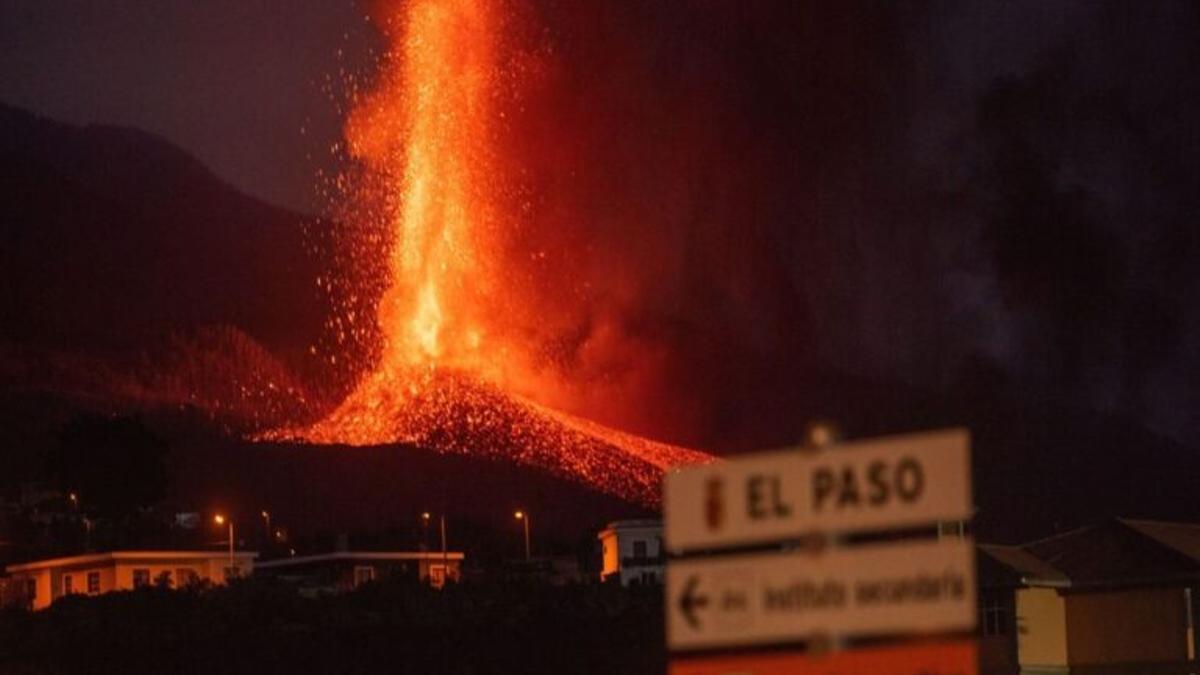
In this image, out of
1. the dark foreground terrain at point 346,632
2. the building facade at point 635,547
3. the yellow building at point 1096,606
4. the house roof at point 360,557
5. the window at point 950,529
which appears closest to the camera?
the window at point 950,529

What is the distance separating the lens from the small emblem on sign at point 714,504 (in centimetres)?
835

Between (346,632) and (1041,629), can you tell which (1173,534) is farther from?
(346,632)

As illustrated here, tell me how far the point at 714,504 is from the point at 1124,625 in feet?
180

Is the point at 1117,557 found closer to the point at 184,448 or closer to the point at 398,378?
the point at 398,378

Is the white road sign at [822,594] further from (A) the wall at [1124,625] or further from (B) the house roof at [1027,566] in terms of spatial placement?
(A) the wall at [1124,625]

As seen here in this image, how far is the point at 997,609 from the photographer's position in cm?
5844

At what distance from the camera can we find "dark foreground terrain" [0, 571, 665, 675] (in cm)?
4697

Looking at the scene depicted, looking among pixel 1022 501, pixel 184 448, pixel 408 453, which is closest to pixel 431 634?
pixel 1022 501

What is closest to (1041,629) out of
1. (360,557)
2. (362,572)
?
(362,572)

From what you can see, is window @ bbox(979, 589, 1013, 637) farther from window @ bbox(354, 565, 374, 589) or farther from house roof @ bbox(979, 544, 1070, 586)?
window @ bbox(354, 565, 374, 589)

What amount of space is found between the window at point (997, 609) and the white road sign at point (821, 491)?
5091cm

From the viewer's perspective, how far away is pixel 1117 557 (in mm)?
62562

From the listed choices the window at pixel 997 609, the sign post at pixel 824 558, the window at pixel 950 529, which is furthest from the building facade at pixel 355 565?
the sign post at pixel 824 558

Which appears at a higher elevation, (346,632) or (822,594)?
(822,594)
